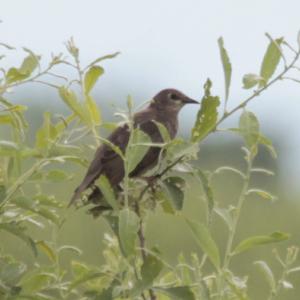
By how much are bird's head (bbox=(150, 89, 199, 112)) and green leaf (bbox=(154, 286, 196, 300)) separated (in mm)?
2698

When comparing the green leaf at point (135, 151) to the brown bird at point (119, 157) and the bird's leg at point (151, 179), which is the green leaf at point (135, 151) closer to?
the brown bird at point (119, 157)

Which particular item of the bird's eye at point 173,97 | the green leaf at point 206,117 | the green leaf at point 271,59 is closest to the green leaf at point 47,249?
the green leaf at point 206,117

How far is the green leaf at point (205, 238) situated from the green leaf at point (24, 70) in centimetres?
67

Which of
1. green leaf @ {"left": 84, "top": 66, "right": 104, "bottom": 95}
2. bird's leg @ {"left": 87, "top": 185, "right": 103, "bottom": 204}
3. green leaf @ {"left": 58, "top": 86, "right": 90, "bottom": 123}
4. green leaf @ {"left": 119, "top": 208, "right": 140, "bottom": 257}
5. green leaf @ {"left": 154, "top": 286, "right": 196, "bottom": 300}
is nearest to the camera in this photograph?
green leaf @ {"left": 119, "top": 208, "right": 140, "bottom": 257}

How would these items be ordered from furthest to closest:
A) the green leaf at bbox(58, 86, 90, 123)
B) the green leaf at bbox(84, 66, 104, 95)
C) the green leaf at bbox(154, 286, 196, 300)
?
the green leaf at bbox(84, 66, 104, 95)
the green leaf at bbox(58, 86, 90, 123)
the green leaf at bbox(154, 286, 196, 300)

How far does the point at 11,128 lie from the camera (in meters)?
3.68

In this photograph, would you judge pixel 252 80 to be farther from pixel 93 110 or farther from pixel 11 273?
pixel 11 273

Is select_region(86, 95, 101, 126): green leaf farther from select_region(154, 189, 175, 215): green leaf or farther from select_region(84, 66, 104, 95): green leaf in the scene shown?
select_region(154, 189, 175, 215): green leaf

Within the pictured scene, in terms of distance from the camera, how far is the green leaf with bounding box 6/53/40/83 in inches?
143

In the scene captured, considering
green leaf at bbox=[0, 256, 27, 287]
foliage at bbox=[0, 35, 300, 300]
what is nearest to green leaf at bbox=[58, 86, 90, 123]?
foliage at bbox=[0, 35, 300, 300]

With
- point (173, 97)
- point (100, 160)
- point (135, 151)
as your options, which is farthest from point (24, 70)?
point (173, 97)

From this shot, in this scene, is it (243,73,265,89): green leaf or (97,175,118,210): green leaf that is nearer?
(97,175,118,210): green leaf

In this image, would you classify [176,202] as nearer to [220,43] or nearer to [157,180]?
[157,180]

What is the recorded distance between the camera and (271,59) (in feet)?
12.0
